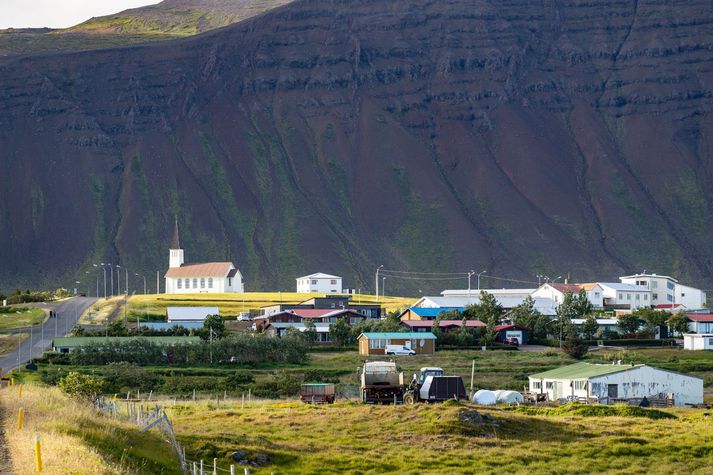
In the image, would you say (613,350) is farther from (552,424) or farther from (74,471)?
(74,471)

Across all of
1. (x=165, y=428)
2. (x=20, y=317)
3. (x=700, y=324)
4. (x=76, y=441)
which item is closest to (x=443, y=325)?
(x=700, y=324)

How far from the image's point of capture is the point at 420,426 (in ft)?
173

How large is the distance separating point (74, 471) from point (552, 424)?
30.3 metres

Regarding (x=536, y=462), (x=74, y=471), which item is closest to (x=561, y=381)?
(x=536, y=462)

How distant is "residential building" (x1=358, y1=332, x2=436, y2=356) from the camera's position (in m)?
106

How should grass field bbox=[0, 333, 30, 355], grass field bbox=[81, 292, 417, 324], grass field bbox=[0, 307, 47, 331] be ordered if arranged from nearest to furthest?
1. grass field bbox=[0, 333, 30, 355]
2. grass field bbox=[0, 307, 47, 331]
3. grass field bbox=[81, 292, 417, 324]

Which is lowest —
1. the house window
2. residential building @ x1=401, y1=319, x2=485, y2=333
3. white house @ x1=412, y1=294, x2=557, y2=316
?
the house window

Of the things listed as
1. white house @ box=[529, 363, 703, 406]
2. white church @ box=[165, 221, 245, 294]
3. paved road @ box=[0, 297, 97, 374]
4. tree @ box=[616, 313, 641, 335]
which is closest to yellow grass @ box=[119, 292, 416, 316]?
paved road @ box=[0, 297, 97, 374]

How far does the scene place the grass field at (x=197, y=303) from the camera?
13362 cm

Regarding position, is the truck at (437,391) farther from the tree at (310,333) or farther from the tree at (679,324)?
the tree at (679,324)

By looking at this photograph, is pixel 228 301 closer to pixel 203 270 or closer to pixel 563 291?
pixel 203 270

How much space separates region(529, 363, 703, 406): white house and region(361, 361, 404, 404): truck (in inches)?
439

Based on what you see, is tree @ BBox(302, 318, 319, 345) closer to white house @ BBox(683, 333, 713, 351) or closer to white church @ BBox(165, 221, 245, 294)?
white house @ BBox(683, 333, 713, 351)

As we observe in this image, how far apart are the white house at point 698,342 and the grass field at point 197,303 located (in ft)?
138
